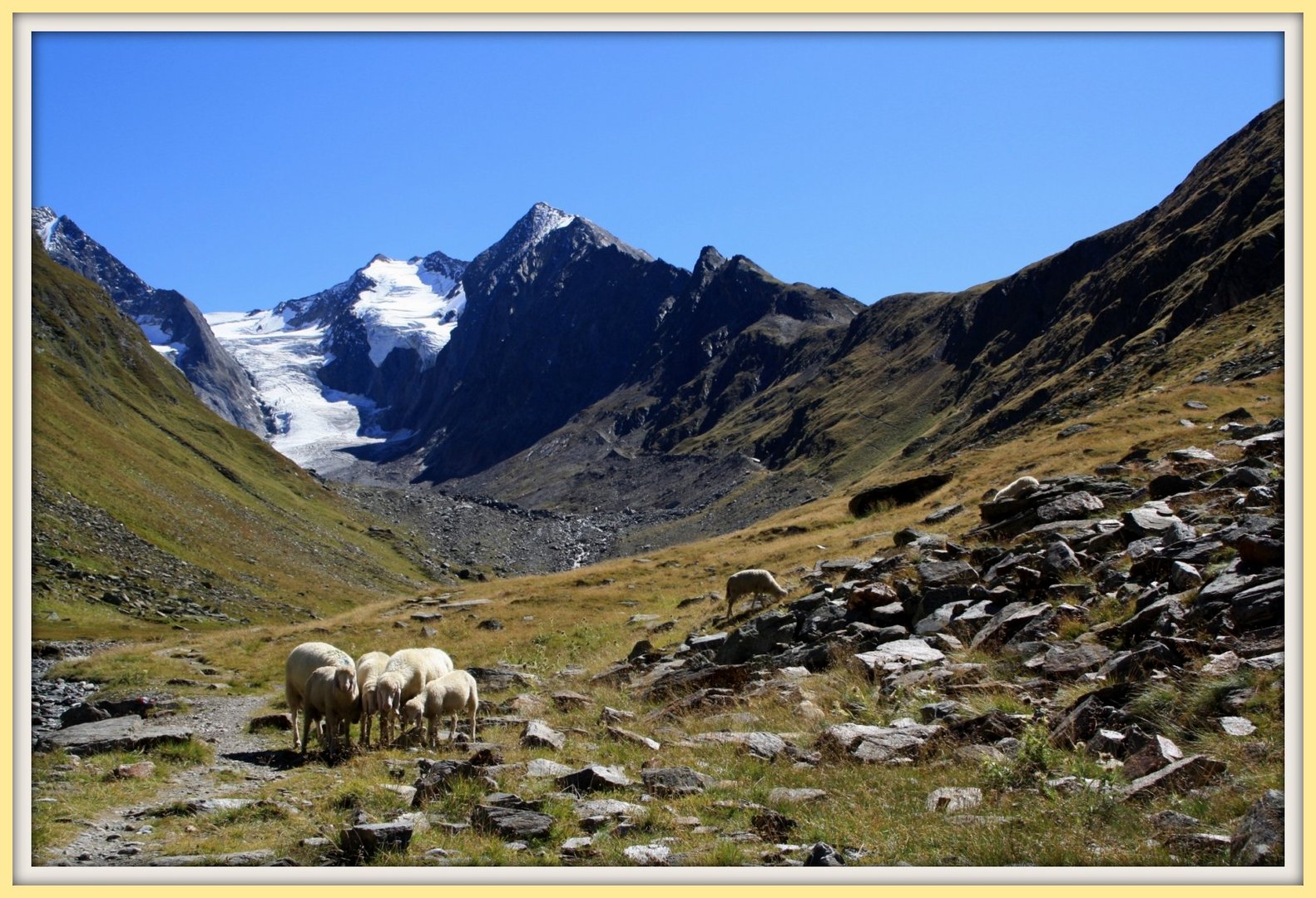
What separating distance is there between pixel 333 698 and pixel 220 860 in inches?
326

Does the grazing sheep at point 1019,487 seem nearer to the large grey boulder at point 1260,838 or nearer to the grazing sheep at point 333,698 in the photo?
the grazing sheep at point 333,698

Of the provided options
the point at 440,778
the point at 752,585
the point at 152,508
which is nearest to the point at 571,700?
the point at 440,778

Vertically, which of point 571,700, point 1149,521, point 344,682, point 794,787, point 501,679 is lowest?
point 501,679

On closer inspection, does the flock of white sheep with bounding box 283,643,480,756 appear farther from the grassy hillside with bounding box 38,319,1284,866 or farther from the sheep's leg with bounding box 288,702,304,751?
the grassy hillside with bounding box 38,319,1284,866

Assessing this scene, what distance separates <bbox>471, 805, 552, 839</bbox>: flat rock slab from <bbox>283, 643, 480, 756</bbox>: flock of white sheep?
7.37 m

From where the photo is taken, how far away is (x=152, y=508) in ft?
279

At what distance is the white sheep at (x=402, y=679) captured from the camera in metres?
17.7

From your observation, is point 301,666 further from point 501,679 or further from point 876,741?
point 876,741

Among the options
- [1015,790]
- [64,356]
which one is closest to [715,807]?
[1015,790]

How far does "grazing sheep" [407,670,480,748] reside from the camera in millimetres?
17562

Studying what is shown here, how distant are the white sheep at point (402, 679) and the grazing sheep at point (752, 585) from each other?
1142cm

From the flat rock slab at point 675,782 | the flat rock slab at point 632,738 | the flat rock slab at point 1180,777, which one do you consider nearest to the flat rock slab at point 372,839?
the flat rock slab at point 675,782

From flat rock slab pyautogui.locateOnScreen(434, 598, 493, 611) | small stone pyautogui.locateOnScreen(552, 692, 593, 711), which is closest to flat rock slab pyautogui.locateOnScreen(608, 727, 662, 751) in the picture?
small stone pyautogui.locateOnScreen(552, 692, 593, 711)
